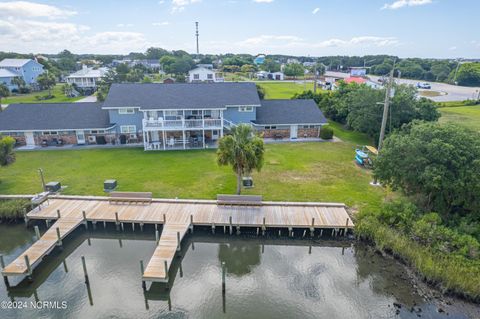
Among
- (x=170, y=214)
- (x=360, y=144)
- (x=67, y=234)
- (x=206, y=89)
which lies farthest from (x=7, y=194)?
(x=360, y=144)

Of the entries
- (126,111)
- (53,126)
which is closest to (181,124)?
(126,111)

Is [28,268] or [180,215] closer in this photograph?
[28,268]

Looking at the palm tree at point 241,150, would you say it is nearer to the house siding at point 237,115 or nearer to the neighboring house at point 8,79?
the house siding at point 237,115

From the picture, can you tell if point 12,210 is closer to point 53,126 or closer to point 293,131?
point 53,126

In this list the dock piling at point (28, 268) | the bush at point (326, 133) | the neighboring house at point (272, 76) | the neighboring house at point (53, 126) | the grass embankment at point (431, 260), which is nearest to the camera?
the grass embankment at point (431, 260)

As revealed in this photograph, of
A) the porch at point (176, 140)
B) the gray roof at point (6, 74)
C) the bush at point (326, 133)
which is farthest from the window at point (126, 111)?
the gray roof at point (6, 74)

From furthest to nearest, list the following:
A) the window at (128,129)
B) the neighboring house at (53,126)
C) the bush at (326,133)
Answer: the bush at (326,133)
the window at (128,129)
the neighboring house at (53,126)

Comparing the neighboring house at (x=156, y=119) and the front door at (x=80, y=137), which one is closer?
the neighboring house at (x=156, y=119)

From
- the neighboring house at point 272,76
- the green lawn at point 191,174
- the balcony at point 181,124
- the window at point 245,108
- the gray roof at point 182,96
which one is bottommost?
the green lawn at point 191,174
